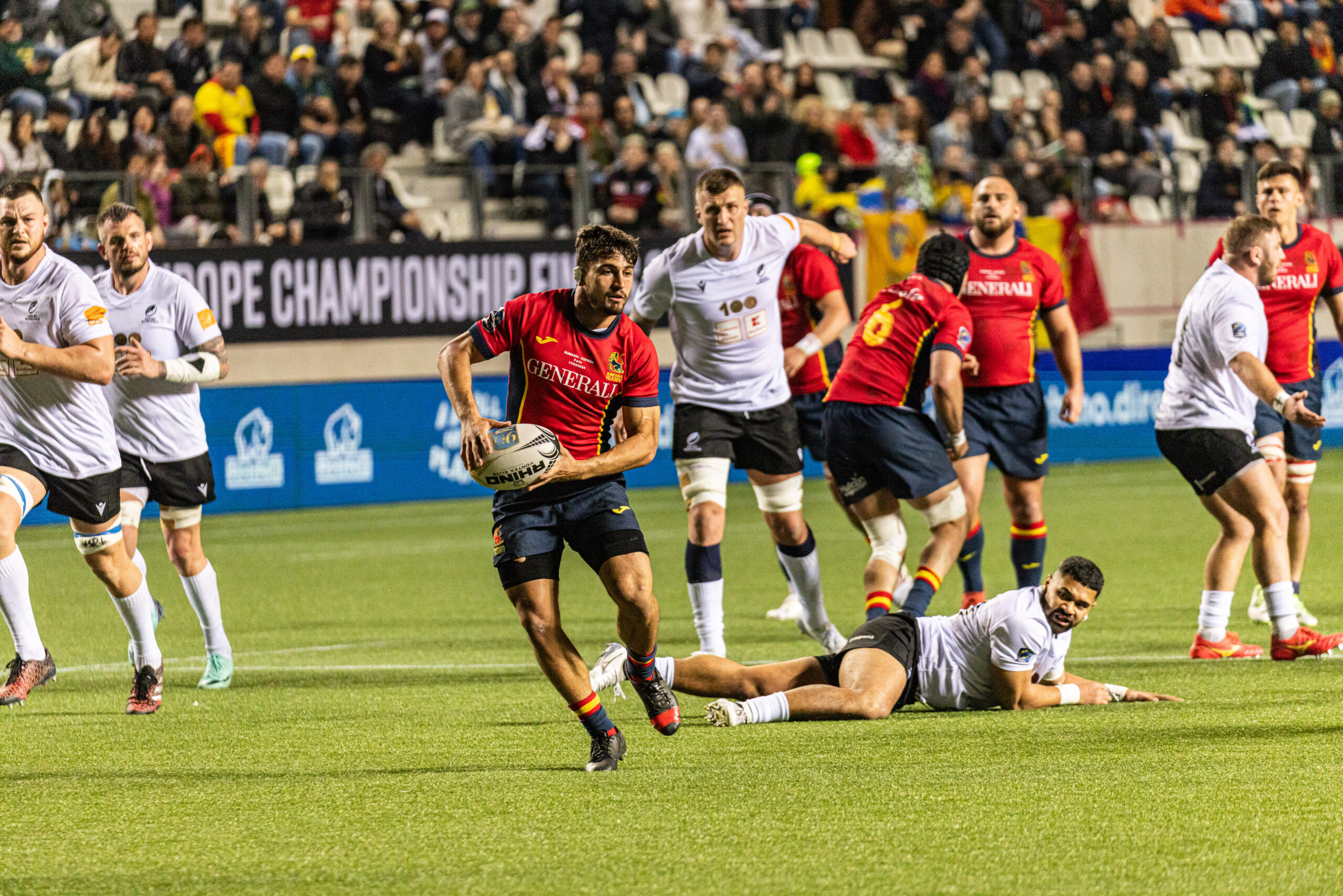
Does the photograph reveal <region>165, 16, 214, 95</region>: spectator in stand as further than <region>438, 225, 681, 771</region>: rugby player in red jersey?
Yes

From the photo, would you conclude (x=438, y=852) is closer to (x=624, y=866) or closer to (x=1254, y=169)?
(x=624, y=866)

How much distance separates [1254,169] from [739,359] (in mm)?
15515

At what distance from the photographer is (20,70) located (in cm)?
1788

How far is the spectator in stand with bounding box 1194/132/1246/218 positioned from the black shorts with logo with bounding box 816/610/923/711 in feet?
55.7

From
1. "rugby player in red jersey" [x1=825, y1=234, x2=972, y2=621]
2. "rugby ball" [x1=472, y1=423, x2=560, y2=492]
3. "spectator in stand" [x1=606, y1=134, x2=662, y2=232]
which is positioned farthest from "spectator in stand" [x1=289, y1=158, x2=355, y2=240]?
A: "rugby ball" [x1=472, y1=423, x2=560, y2=492]

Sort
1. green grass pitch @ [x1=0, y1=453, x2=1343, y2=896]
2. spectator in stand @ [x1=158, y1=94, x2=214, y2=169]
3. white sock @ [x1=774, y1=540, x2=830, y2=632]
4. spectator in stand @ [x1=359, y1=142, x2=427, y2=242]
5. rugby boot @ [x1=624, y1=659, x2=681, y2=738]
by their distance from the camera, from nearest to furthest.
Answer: green grass pitch @ [x1=0, y1=453, x2=1343, y2=896]
rugby boot @ [x1=624, y1=659, x2=681, y2=738]
white sock @ [x1=774, y1=540, x2=830, y2=632]
spectator in stand @ [x1=158, y1=94, x2=214, y2=169]
spectator in stand @ [x1=359, y1=142, x2=427, y2=242]

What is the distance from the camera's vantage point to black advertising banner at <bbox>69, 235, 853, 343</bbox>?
59.5 ft

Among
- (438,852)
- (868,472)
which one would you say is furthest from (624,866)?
(868,472)

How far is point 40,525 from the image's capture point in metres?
17.1

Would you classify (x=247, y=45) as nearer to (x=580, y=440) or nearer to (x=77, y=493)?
(x=77, y=493)

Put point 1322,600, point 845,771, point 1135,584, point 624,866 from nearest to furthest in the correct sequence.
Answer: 1. point 624,866
2. point 845,771
3. point 1322,600
4. point 1135,584

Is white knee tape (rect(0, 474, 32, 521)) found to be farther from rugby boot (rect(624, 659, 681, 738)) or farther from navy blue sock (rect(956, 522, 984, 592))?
navy blue sock (rect(956, 522, 984, 592))

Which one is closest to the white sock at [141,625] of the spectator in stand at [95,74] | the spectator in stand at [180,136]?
the spectator in stand at [180,136]

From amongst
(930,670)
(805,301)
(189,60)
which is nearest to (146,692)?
(930,670)
